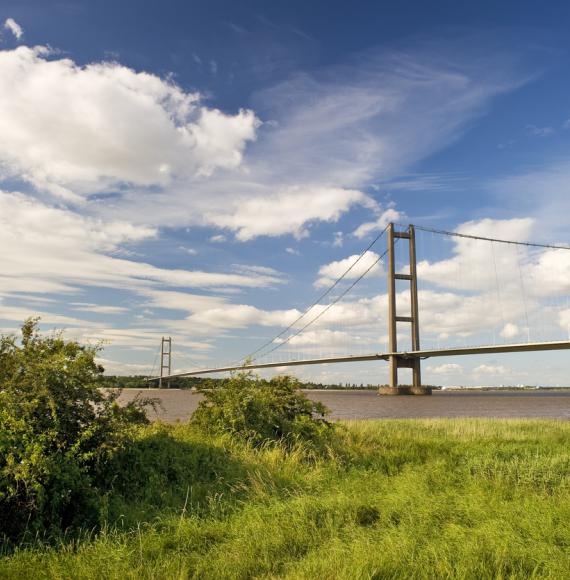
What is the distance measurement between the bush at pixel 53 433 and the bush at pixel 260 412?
3.47 m

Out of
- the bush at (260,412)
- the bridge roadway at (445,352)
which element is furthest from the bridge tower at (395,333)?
the bush at (260,412)

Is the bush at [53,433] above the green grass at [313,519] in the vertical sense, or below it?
above

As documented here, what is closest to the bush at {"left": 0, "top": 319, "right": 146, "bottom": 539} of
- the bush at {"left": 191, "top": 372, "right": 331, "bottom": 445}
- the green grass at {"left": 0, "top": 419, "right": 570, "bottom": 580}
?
the green grass at {"left": 0, "top": 419, "right": 570, "bottom": 580}

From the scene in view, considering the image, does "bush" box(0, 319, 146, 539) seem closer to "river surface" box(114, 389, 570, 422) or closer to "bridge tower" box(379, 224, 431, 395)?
"river surface" box(114, 389, 570, 422)

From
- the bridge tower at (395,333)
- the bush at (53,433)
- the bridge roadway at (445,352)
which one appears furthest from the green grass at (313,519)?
the bridge tower at (395,333)

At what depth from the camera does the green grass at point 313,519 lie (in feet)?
19.1

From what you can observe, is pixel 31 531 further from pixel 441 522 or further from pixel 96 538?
pixel 441 522

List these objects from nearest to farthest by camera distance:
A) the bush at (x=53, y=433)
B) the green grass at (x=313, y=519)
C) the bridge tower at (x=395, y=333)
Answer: the green grass at (x=313, y=519) → the bush at (x=53, y=433) → the bridge tower at (x=395, y=333)

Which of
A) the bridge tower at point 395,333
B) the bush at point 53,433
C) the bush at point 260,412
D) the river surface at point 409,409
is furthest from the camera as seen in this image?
the bridge tower at point 395,333

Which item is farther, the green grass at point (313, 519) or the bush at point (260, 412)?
the bush at point (260, 412)

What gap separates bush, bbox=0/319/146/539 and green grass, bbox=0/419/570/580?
0.46 meters

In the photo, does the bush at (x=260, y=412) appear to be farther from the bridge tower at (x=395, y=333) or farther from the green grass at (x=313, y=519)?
the bridge tower at (x=395, y=333)

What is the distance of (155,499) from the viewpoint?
8391mm

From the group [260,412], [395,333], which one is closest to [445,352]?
[395,333]
